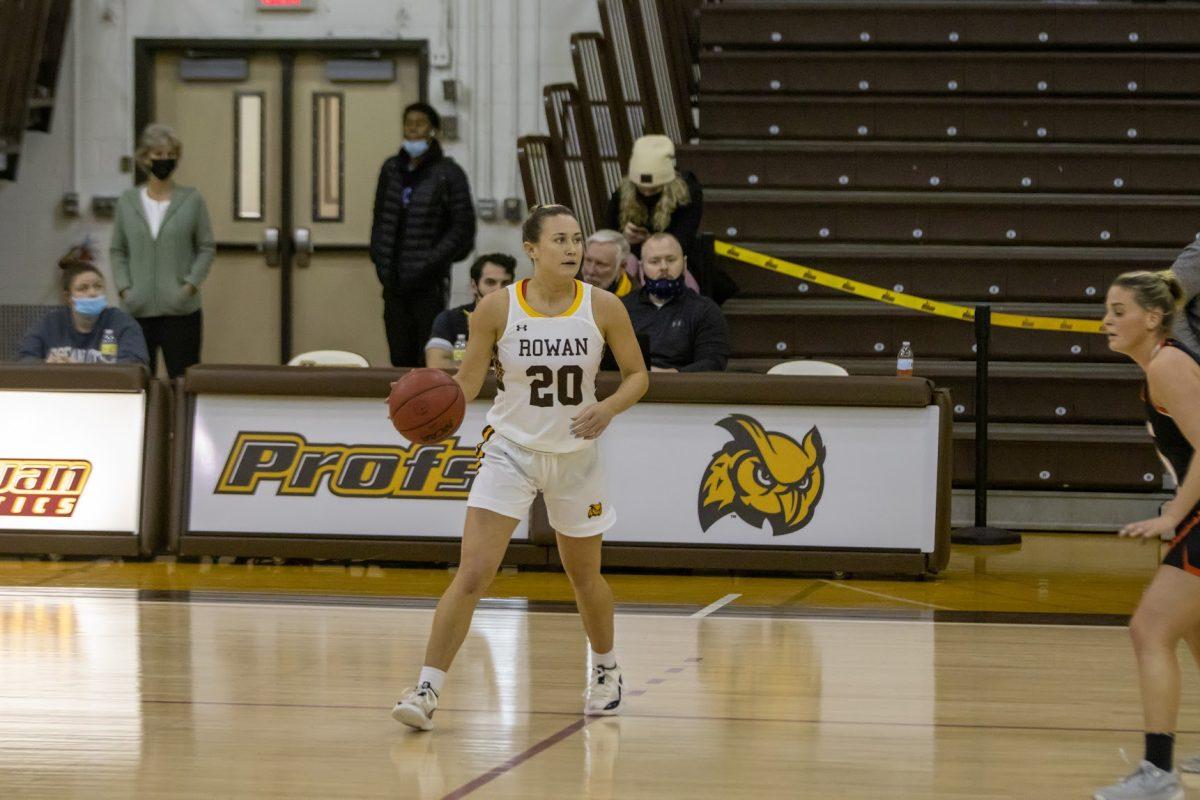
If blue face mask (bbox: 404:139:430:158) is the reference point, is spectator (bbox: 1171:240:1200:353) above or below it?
below

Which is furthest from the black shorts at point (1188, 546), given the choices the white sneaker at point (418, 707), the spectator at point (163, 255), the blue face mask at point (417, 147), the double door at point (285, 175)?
the double door at point (285, 175)

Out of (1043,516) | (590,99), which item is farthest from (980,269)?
(590,99)

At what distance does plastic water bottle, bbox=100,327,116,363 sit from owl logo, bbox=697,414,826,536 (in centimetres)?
341

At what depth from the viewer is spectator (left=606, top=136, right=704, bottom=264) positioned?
1043 cm

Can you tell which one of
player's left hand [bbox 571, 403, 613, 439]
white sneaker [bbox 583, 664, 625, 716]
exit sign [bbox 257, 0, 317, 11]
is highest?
exit sign [bbox 257, 0, 317, 11]

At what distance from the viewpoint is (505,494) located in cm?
527

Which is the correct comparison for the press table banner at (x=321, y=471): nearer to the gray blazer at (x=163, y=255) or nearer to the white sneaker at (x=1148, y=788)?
the gray blazer at (x=163, y=255)

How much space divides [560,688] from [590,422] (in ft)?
3.74

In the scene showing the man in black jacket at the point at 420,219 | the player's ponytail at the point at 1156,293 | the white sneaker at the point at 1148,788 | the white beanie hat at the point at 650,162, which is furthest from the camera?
the man in black jacket at the point at 420,219

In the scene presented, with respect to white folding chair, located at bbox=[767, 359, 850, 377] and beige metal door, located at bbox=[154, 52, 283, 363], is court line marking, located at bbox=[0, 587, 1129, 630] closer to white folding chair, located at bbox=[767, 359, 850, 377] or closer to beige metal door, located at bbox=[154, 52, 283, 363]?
white folding chair, located at bbox=[767, 359, 850, 377]

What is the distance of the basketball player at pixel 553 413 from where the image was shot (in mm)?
5270

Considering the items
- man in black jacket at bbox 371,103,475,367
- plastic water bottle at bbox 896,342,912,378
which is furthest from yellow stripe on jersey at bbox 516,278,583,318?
man in black jacket at bbox 371,103,475,367

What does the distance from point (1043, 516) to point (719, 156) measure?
3.78 metres

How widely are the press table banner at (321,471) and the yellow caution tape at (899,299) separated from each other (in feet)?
11.2
